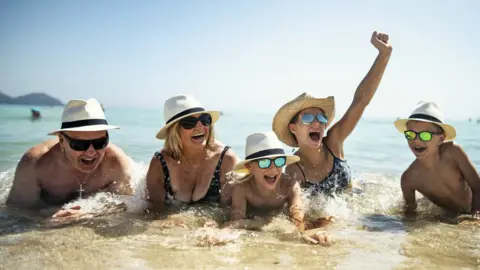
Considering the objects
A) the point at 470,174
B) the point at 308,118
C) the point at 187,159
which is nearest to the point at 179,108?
the point at 187,159

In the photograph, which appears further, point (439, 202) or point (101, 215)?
point (439, 202)

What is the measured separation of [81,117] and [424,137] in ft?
15.0

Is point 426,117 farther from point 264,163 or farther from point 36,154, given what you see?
point 36,154

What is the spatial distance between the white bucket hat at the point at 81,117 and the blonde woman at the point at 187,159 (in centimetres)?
83

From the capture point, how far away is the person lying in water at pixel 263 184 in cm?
528

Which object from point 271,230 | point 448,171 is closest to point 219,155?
point 271,230

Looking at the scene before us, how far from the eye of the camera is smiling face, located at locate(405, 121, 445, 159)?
19.1 ft

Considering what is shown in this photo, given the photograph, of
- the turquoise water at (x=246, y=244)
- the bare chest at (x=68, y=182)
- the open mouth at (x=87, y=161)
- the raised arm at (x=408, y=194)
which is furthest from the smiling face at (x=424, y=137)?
the bare chest at (x=68, y=182)

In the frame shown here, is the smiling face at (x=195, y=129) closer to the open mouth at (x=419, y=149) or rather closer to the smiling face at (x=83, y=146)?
the smiling face at (x=83, y=146)

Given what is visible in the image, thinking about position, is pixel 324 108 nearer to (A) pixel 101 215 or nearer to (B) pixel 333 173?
(B) pixel 333 173

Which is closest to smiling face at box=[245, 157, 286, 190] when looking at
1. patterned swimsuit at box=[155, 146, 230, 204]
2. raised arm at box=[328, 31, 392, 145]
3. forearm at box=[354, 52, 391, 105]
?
patterned swimsuit at box=[155, 146, 230, 204]

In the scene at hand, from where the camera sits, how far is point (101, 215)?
5609 millimetres

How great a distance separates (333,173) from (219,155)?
1731 millimetres

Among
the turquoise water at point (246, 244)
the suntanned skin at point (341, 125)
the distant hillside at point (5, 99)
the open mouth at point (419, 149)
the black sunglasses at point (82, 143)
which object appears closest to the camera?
the turquoise water at point (246, 244)
